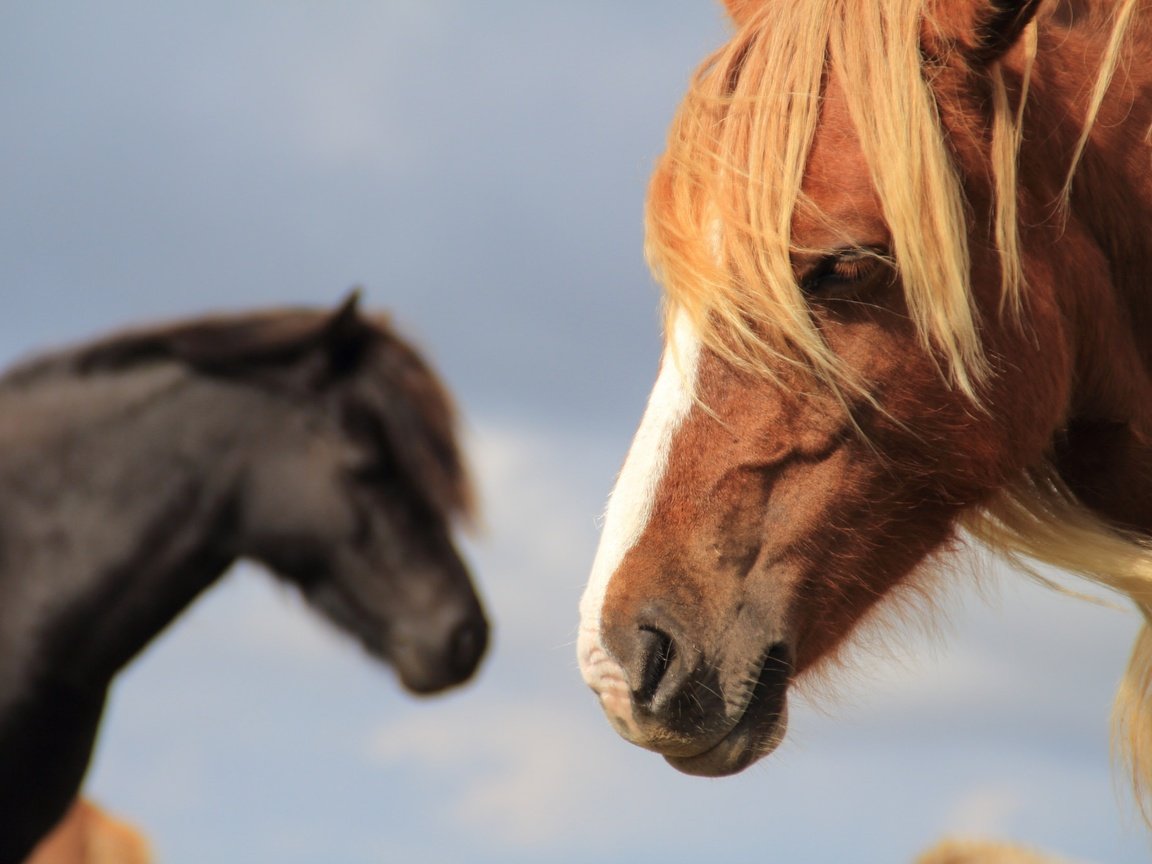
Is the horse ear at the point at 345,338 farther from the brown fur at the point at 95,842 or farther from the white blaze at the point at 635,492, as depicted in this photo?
the brown fur at the point at 95,842

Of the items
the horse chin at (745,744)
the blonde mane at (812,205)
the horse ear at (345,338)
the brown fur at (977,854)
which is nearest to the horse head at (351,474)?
the horse ear at (345,338)

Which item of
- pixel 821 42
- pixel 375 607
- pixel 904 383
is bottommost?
pixel 375 607

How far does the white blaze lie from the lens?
1.45 m

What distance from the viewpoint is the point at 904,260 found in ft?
5.00

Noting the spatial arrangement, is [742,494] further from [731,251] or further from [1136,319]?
[1136,319]

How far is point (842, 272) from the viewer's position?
5.09 ft

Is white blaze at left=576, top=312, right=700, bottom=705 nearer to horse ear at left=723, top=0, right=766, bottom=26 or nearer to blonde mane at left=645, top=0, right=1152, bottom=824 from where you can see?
blonde mane at left=645, top=0, right=1152, bottom=824

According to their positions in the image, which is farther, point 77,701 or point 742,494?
point 77,701

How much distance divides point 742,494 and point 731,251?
0.32m

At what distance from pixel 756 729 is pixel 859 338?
510mm

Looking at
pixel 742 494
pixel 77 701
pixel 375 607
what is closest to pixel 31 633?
pixel 77 701

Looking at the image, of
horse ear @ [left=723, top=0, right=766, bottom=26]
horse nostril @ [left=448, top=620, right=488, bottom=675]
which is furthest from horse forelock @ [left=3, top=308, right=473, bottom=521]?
horse ear @ [left=723, top=0, right=766, bottom=26]

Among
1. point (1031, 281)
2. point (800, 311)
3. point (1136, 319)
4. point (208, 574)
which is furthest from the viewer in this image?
point (208, 574)

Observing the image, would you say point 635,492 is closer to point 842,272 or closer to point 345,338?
point 842,272
